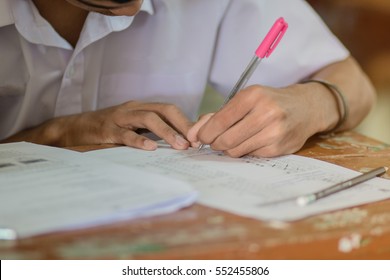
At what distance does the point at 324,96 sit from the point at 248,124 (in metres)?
0.26

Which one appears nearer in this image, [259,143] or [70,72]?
[259,143]

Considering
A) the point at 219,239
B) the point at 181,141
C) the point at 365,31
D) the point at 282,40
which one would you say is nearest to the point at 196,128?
the point at 181,141

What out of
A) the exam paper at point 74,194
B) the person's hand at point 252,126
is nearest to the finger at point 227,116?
the person's hand at point 252,126

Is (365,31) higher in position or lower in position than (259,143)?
lower

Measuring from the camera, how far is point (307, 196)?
0.73m

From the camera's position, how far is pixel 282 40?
1.35 metres

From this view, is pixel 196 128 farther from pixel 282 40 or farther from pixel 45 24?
pixel 282 40

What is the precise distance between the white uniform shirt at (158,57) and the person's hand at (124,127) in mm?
94

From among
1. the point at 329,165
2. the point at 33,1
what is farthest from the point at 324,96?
the point at 33,1

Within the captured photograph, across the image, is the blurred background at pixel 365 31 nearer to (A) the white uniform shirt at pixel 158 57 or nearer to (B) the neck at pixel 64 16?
(A) the white uniform shirt at pixel 158 57

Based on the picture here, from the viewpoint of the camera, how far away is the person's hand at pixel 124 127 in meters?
0.99

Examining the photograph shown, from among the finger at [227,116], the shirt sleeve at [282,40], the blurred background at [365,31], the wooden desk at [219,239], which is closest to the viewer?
the wooden desk at [219,239]

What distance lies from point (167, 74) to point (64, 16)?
0.80 ft

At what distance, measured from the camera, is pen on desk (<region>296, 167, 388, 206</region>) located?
730mm
